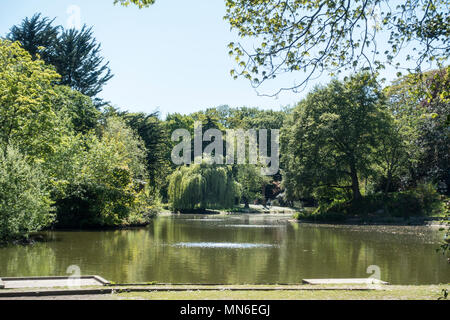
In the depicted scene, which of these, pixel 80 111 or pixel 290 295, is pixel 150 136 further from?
pixel 290 295

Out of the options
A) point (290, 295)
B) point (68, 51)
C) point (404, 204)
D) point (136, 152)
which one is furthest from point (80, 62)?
point (290, 295)

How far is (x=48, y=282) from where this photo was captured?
980 cm

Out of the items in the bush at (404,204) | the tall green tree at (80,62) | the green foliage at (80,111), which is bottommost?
the bush at (404,204)

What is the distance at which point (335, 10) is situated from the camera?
8.49 metres

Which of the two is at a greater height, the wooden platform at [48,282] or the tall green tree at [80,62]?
the tall green tree at [80,62]

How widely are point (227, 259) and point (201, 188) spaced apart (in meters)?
32.7

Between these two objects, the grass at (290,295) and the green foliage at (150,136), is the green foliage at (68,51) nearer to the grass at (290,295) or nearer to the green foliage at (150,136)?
the green foliage at (150,136)

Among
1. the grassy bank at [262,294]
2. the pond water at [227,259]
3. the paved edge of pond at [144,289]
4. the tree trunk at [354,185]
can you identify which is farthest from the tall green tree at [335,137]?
the grassy bank at [262,294]

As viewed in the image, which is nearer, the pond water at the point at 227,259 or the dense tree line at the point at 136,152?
the pond water at the point at 227,259

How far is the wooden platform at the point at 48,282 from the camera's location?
929cm

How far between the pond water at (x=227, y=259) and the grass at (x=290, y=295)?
10.4 ft

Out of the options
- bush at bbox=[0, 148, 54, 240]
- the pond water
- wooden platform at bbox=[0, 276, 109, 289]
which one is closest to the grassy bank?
wooden platform at bbox=[0, 276, 109, 289]

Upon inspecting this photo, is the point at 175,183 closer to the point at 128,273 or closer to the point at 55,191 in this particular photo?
the point at 55,191
